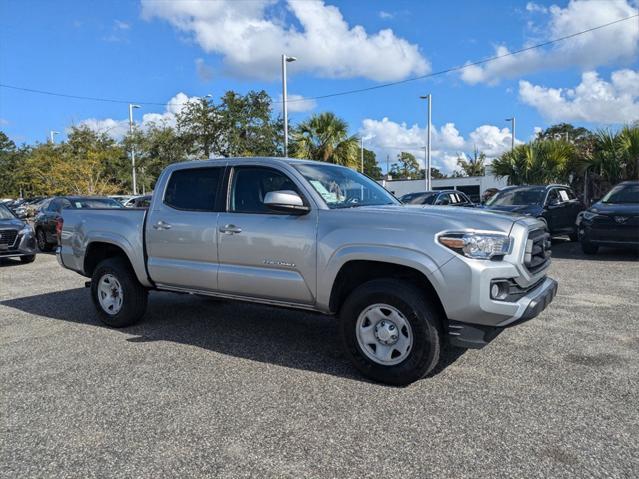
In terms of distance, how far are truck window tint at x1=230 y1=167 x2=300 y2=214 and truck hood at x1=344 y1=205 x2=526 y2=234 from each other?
813mm

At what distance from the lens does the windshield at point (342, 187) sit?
4.80m

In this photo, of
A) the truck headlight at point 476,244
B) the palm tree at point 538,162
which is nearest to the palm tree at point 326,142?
the palm tree at point 538,162

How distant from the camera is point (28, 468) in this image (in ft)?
9.86

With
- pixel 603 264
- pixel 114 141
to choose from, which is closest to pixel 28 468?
pixel 603 264

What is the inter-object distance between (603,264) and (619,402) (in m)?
7.62

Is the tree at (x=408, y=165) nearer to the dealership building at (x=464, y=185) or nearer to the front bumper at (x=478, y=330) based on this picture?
the dealership building at (x=464, y=185)

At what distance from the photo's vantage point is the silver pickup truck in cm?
388

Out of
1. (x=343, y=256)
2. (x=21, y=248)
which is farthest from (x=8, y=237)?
(x=343, y=256)

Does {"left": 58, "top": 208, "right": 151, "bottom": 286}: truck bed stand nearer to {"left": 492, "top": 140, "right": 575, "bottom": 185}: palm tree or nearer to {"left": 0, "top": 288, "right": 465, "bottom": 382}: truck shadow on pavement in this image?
{"left": 0, "top": 288, "right": 465, "bottom": 382}: truck shadow on pavement

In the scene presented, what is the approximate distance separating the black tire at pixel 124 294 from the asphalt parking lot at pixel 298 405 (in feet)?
0.56

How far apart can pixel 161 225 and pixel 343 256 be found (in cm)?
230

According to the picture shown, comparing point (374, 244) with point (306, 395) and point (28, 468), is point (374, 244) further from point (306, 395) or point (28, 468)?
point (28, 468)

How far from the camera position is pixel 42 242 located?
14.9 m

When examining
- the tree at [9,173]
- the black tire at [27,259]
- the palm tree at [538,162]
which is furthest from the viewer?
the tree at [9,173]
